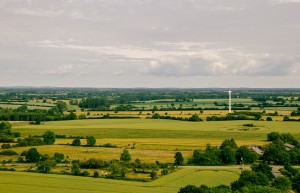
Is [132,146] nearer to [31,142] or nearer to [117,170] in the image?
[31,142]

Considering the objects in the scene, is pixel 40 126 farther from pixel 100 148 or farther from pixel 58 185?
pixel 58 185

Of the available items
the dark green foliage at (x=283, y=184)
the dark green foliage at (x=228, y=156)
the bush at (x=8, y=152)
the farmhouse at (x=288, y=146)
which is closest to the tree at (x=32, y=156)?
the bush at (x=8, y=152)

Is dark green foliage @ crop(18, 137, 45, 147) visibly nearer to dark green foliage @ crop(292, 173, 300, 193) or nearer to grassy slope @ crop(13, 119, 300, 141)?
grassy slope @ crop(13, 119, 300, 141)

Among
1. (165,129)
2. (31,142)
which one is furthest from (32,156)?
(165,129)

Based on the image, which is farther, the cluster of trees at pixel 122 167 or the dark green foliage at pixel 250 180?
the cluster of trees at pixel 122 167

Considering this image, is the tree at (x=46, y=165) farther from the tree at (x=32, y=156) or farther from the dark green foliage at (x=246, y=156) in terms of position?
the dark green foliage at (x=246, y=156)

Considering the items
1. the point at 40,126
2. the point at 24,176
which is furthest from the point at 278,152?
the point at 40,126

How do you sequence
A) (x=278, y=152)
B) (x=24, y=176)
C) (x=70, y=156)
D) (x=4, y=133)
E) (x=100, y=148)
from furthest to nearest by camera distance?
1. (x=4, y=133)
2. (x=100, y=148)
3. (x=70, y=156)
4. (x=278, y=152)
5. (x=24, y=176)

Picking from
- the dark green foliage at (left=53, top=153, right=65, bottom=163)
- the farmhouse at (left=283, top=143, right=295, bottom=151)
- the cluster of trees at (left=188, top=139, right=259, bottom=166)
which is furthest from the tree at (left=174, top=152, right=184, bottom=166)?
the farmhouse at (left=283, top=143, right=295, bottom=151)
